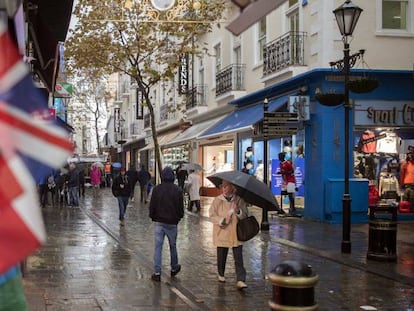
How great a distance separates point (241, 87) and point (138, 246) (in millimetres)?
11747

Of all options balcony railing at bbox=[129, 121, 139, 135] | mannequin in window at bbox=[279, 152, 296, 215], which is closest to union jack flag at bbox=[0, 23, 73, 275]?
mannequin in window at bbox=[279, 152, 296, 215]

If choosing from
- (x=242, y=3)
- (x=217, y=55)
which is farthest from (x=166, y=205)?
(x=217, y=55)

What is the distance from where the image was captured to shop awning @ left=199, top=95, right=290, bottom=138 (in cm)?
1898

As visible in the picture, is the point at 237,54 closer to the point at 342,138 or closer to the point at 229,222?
the point at 342,138

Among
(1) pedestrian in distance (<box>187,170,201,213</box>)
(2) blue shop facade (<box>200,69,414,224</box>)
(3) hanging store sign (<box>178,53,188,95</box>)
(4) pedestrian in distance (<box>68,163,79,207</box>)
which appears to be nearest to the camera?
(2) blue shop facade (<box>200,69,414,224</box>)

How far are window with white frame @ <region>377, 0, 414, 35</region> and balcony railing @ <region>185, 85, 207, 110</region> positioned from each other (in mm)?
11755

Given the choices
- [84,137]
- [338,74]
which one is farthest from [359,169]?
[84,137]

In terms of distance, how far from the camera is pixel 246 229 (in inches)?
329

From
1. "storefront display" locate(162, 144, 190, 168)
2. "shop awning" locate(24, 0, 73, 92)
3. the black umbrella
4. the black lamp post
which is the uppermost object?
"shop awning" locate(24, 0, 73, 92)

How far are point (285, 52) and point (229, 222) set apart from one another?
442 inches

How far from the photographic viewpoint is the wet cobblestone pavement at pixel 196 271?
7602mm

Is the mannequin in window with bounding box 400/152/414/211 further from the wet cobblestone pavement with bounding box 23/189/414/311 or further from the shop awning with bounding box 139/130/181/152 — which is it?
the shop awning with bounding box 139/130/181/152

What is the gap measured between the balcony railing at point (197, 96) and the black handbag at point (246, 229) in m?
19.8

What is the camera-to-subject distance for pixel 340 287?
8.55 m
